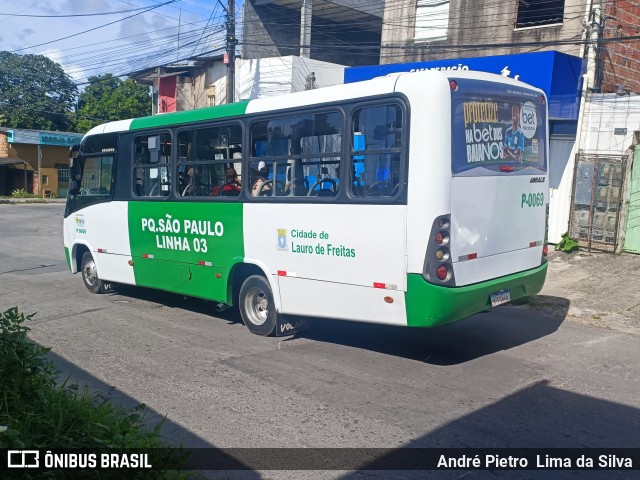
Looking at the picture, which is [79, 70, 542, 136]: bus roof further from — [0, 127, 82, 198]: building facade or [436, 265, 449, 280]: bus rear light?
[0, 127, 82, 198]: building facade

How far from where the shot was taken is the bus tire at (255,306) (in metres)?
8.01

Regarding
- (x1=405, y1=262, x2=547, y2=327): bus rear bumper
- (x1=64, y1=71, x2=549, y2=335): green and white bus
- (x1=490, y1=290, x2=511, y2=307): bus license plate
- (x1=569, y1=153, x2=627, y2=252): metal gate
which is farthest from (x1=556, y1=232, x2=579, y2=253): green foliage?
(x1=405, y1=262, x2=547, y2=327): bus rear bumper

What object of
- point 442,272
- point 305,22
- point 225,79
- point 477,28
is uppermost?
point 305,22


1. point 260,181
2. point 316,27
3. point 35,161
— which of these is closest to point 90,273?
point 260,181

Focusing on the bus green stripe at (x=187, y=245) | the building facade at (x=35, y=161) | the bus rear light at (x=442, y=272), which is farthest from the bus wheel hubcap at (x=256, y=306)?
the building facade at (x=35, y=161)

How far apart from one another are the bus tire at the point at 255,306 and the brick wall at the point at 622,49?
31.2 feet

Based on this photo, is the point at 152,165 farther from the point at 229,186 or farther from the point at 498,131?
the point at 498,131

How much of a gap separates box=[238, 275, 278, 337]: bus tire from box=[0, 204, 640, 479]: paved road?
16 centimetres

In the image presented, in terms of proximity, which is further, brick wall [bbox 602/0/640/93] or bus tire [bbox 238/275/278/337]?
brick wall [bbox 602/0/640/93]

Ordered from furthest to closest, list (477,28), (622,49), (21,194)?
(21,194) → (477,28) → (622,49)

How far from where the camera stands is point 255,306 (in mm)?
8234

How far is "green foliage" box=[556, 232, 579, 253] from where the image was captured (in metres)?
13.0

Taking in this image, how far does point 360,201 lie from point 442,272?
46.3 inches

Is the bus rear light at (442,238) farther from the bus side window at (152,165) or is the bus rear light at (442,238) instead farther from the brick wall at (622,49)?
the brick wall at (622,49)
